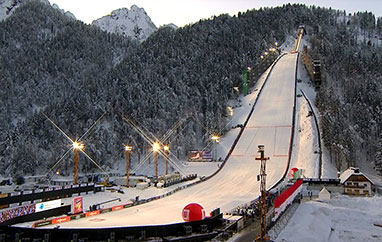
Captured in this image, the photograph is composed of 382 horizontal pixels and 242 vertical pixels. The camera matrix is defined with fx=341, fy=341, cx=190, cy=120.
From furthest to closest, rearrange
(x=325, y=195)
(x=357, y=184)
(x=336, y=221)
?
(x=357, y=184) → (x=325, y=195) → (x=336, y=221)

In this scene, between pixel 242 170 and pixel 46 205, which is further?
pixel 242 170

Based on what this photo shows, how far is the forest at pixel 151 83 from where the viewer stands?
220 ft

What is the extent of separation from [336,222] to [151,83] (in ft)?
220

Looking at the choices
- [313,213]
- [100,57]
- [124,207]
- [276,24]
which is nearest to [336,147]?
[313,213]

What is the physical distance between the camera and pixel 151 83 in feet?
299

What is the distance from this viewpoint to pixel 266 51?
13425 cm

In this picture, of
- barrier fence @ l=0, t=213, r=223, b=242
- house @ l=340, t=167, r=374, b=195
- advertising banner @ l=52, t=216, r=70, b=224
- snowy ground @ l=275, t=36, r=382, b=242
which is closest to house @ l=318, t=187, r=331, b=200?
snowy ground @ l=275, t=36, r=382, b=242

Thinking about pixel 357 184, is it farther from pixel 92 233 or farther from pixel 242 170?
pixel 92 233

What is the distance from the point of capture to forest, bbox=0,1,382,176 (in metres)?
67.0

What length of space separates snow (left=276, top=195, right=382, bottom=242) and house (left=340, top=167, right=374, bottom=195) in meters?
3.84

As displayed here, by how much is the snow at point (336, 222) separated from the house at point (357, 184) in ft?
12.6

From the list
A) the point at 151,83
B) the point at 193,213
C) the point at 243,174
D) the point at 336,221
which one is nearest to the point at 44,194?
the point at 193,213

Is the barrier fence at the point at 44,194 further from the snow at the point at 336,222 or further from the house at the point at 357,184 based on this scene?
the house at the point at 357,184

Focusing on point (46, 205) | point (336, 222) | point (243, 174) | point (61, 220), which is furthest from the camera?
point (243, 174)
